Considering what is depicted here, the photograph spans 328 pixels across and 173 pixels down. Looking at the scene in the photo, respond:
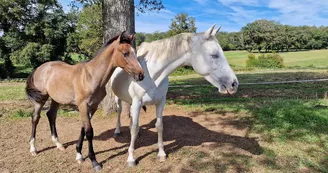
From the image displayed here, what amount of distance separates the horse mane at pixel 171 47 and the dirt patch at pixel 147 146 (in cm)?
158

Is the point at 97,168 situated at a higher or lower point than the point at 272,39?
lower

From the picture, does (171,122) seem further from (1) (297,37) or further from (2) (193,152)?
(1) (297,37)

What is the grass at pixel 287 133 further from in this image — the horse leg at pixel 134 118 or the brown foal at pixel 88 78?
the brown foal at pixel 88 78

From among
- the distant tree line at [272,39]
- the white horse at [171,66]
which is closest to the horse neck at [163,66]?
the white horse at [171,66]

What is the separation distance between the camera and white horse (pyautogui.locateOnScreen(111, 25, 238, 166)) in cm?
325

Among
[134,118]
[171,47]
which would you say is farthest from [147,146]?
[171,47]

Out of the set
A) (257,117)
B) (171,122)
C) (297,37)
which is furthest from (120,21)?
(297,37)

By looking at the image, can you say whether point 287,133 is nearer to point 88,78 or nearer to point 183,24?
point 88,78

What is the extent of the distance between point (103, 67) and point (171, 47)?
997 millimetres

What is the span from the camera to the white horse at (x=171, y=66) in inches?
128

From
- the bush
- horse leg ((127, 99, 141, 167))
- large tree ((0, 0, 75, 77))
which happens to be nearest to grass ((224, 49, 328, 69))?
the bush

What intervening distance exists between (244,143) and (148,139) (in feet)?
5.76

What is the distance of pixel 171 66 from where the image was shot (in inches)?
140

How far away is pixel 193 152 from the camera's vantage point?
3.98 meters
